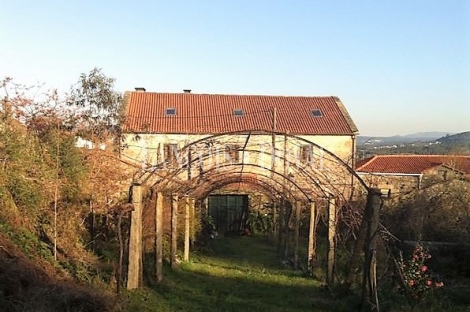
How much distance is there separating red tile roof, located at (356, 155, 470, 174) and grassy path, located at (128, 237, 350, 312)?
13.7m

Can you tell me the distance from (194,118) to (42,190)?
15.4 m

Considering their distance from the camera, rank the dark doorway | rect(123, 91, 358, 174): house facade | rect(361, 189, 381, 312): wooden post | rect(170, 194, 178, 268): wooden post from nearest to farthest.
A: rect(361, 189, 381, 312): wooden post → rect(170, 194, 178, 268): wooden post → rect(123, 91, 358, 174): house facade → the dark doorway

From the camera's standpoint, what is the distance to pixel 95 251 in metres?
11.1

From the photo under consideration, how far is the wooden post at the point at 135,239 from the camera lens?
8.54m

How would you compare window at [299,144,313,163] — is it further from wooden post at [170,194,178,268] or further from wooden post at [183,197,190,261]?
wooden post at [183,197,190,261]

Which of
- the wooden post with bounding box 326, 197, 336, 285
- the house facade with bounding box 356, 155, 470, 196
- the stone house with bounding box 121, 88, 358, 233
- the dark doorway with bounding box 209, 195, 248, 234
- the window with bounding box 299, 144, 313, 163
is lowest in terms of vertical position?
the dark doorway with bounding box 209, 195, 248, 234

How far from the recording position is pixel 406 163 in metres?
27.8

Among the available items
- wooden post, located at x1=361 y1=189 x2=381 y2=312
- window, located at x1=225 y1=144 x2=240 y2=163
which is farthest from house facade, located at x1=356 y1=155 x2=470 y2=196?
wooden post, located at x1=361 y1=189 x2=381 y2=312

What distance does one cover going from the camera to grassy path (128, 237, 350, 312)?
332 inches

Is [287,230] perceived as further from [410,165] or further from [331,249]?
[410,165]

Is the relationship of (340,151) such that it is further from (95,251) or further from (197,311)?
(197,311)

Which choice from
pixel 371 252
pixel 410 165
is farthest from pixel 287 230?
pixel 410 165

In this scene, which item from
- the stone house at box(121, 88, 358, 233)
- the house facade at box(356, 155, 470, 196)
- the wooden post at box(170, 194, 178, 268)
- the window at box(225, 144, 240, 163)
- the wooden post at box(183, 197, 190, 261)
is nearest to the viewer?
the window at box(225, 144, 240, 163)

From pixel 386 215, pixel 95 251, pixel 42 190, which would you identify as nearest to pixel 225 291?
pixel 95 251
